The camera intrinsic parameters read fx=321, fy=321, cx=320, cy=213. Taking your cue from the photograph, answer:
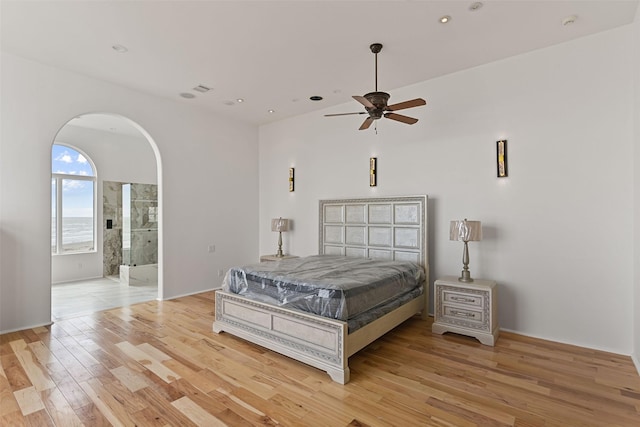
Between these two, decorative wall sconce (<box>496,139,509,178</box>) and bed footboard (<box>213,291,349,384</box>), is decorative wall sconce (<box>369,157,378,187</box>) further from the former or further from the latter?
bed footboard (<box>213,291,349,384</box>)

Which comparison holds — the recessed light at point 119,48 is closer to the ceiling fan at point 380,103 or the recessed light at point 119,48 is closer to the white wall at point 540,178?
the ceiling fan at point 380,103

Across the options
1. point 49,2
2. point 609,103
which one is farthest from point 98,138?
point 609,103

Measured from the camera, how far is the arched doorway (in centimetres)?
687

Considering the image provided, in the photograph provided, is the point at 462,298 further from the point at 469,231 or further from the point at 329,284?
the point at 329,284

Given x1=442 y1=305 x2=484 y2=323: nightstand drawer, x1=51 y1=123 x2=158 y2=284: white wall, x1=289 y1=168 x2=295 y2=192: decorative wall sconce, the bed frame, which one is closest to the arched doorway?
x1=51 y1=123 x2=158 y2=284: white wall

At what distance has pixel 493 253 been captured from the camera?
13.5 feet

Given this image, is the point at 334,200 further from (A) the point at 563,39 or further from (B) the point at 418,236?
(A) the point at 563,39

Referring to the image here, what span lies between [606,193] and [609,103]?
0.96 metres

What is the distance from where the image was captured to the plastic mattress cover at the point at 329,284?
3020mm

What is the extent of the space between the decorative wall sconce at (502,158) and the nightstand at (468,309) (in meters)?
1.35

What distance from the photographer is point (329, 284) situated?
3.09m

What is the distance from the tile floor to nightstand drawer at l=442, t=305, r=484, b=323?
4.76 metres

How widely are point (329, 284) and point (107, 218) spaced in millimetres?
6954

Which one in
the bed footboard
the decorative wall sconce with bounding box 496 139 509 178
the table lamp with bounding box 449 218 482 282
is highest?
the decorative wall sconce with bounding box 496 139 509 178
